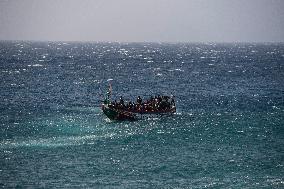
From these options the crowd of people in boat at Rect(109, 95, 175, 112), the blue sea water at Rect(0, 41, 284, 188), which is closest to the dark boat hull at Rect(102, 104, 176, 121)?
the crowd of people in boat at Rect(109, 95, 175, 112)

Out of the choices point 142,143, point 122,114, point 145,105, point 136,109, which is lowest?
point 142,143

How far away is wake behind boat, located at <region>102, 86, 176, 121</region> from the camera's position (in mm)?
64000

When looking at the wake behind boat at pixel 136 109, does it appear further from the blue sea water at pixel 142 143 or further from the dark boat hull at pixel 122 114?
the blue sea water at pixel 142 143

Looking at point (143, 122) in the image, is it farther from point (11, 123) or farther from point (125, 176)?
point (125, 176)

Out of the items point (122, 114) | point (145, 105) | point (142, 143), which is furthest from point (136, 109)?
point (142, 143)

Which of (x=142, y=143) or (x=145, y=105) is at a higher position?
(x=145, y=105)

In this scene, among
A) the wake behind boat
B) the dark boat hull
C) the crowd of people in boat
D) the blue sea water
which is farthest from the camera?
the crowd of people in boat

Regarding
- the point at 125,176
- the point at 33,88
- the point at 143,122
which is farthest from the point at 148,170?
the point at 33,88

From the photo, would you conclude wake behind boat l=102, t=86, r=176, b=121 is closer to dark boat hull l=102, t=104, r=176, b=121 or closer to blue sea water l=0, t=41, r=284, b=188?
dark boat hull l=102, t=104, r=176, b=121

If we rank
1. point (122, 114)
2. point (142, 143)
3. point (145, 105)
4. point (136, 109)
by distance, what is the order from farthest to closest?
1. point (145, 105)
2. point (136, 109)
3. point (122, 114)
4. point (142, 143)

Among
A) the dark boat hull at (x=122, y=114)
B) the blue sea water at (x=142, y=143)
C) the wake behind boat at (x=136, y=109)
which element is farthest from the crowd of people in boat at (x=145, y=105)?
the blue sea water at (x=142, y=143)

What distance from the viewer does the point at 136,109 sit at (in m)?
65.5

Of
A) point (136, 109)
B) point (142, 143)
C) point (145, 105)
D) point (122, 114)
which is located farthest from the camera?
point (145, 105)

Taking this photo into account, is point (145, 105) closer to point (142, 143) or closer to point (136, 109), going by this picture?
point (136, 109)
